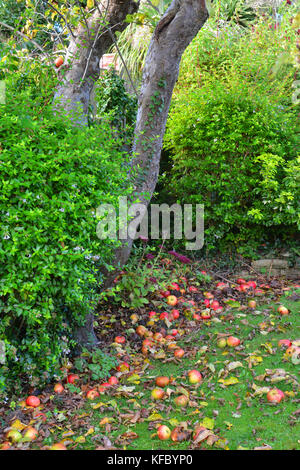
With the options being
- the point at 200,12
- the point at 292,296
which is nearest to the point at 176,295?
the point at 292,296

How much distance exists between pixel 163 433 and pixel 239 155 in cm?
375

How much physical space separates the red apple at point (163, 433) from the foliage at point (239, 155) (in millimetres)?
3090

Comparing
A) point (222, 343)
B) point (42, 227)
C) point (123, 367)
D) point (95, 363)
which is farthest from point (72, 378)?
point (222, 343)

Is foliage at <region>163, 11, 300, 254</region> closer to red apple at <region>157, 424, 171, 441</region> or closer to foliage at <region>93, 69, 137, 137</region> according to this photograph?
foliage at <region>93, 69, 137, 137</region>

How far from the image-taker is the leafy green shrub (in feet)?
7.48

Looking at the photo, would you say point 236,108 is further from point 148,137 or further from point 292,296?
point 292,296

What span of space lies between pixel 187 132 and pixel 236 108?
68 cm

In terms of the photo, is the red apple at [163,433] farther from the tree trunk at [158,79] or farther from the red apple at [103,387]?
the tree trunk at [158,79]

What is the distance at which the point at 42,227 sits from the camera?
2.37m

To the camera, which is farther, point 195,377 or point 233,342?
point 233,342

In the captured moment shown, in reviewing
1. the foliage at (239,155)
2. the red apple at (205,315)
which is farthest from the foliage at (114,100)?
the red apple at (205,315)

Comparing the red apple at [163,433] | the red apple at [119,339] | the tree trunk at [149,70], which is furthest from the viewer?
the tree trunk at [149,70]

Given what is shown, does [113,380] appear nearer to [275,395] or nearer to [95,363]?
[95,363]

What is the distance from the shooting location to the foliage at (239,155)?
488 cm
